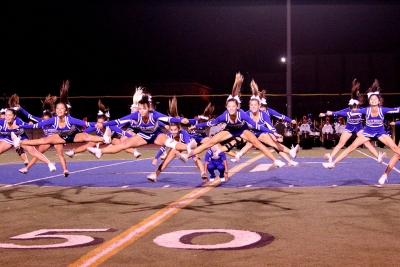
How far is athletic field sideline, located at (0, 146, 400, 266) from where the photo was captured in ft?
17.5

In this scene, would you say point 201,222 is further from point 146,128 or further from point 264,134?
point 264,134

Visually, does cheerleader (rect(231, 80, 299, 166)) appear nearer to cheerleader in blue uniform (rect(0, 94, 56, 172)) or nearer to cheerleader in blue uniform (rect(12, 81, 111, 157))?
cheerleader in blue uniform (rect(12, 81, 111, 157))

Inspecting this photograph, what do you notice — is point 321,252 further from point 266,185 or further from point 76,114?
point 76,114

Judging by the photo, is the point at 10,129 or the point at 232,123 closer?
the point at 232,123

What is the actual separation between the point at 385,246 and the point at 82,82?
41792 millimetres

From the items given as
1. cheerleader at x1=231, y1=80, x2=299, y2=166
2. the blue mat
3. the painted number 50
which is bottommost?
the painted number 50

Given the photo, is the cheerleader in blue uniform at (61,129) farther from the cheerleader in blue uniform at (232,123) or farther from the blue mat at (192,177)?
the cheerleader in blue uniform at (232,123)

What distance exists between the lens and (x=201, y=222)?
24.0 feet

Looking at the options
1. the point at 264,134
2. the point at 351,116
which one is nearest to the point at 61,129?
the point at 264,134

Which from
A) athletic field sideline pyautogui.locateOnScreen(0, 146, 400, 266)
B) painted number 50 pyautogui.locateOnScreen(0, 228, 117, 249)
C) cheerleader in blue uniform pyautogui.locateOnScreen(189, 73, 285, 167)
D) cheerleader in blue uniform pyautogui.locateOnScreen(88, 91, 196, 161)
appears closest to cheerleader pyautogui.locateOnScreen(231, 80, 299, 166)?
athletic field sideline pyautogui.locateOnScreen(0, 146, 400, 266)

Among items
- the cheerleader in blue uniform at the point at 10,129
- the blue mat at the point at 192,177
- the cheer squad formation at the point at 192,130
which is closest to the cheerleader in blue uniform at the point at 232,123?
the cheer squad formation at the point at 192,130

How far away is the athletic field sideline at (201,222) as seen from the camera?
534 centimetres

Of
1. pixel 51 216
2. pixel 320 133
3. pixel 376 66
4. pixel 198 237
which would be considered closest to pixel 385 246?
pixel 198 237

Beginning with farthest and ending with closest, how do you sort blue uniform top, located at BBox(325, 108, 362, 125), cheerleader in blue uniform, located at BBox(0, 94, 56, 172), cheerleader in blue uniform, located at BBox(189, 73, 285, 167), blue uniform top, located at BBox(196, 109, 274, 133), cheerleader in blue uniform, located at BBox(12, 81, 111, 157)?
cheerleader in blue uniform, located at BBox(0, 94, 56, 172)
blue uniform top, located at BBox(325, 108, 362, 125)
cheerleader in blue uniform, located at BBox(12, 81, 111, 157)
blue uniform top, located at BBox(196, 109, 274, 133)
cheerleader in blue uniform, located at BBox(189, 73, 285, 167)
